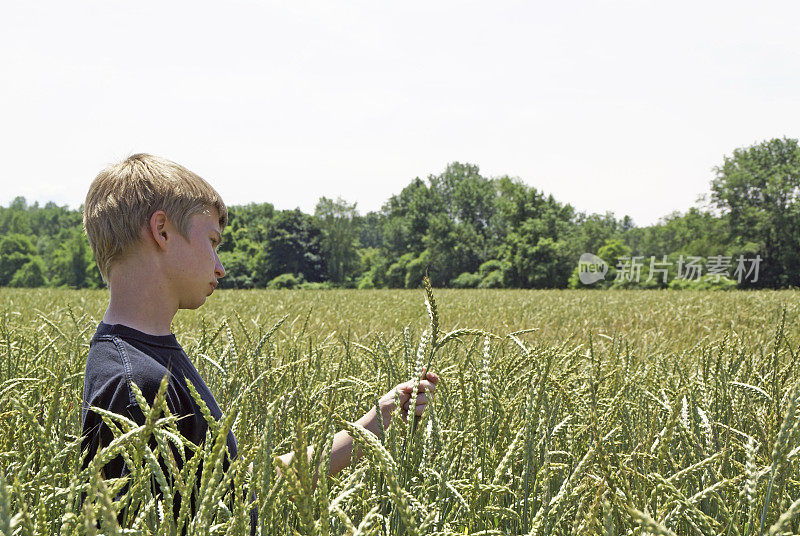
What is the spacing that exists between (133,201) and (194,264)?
0.86 ft

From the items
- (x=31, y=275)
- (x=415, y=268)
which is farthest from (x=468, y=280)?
(x=31, y=275)

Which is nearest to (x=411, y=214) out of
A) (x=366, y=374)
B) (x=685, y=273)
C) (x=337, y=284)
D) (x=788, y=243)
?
(x=337, y=284)

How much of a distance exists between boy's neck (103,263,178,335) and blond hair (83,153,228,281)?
72 mm

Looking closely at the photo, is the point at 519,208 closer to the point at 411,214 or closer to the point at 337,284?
the point at 411,214

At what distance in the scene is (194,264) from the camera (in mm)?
1853

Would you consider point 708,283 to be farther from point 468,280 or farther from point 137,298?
point 137,298

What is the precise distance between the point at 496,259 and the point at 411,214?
14.2 meters

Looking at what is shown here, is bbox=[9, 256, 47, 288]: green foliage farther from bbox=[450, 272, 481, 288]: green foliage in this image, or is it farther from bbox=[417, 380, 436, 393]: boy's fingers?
bbox=[417, 380, 436, 393]: boy's fingers

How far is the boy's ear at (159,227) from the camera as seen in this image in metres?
1.80

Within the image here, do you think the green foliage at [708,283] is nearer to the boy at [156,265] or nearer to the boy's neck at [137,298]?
the boy at [156,265]

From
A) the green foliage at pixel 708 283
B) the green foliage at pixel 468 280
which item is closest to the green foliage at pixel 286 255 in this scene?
the green foliage at pixel 468 280

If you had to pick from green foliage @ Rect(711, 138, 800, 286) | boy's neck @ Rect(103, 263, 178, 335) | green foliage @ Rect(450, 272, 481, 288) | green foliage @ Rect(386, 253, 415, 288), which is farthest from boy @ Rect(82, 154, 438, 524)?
green foliage @ Rect(386, 253, 415, 288)

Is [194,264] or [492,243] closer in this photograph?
[194,264]

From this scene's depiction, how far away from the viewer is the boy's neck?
70.3 inches
